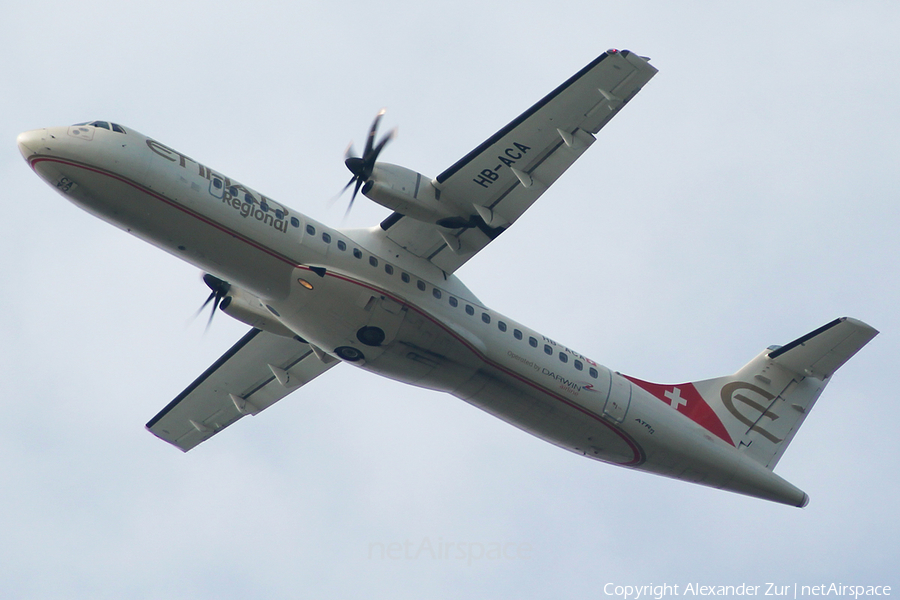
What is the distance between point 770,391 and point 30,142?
18.6 metres

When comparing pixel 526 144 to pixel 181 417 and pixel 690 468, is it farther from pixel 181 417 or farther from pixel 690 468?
pixel 181 417

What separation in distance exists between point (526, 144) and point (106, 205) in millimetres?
8391

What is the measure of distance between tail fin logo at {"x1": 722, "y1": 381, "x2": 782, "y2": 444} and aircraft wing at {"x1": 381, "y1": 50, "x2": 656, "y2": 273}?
8.20 meters

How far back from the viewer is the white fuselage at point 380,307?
17.8 meters

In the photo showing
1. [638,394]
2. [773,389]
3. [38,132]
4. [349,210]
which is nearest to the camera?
[38,132]

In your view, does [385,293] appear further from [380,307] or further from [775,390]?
[775,390]

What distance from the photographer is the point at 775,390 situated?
24.4m

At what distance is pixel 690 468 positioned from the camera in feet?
74.1

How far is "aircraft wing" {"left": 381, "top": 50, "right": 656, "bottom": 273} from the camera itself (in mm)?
18422

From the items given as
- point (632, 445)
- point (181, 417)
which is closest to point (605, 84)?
point (632, 445)

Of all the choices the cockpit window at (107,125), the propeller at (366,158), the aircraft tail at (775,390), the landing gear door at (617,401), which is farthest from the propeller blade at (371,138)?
the aircraft tail at (775,390)

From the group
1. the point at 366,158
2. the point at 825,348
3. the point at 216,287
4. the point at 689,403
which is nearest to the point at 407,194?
the point at 366,158

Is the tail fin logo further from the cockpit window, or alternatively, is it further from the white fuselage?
the cockpit window

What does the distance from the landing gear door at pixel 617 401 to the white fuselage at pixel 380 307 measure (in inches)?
1.3
